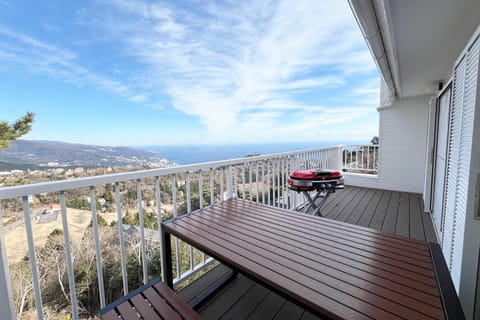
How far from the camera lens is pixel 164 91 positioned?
16.9 metres

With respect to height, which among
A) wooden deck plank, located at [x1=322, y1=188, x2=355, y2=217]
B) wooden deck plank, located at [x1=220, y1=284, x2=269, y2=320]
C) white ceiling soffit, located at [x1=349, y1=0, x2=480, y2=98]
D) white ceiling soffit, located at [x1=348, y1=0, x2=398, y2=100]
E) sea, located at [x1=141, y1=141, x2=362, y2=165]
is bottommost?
wooden deck plank, located at [x1=220, y1=284, x2=269, y2=320]

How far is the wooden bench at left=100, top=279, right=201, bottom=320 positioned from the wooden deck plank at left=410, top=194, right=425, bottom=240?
3.32 metres

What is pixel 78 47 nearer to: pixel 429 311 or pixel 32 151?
Answer: pixel 32 151

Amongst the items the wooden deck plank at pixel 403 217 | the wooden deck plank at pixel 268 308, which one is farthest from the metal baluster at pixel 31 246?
the wooden deck plank at pixel 403 217

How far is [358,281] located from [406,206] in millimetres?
4345

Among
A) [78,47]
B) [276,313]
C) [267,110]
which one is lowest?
[276,313]

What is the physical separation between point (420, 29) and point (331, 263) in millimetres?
2677

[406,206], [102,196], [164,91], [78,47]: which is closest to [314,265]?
[102,196]

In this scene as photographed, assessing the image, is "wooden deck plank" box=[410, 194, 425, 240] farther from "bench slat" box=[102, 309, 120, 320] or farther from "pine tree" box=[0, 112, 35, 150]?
"pine tree" box=[0, 112, 35, 150]

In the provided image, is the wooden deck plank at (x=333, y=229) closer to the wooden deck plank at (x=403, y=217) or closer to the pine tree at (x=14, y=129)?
the wooden deck plank at (x=403, y=217)

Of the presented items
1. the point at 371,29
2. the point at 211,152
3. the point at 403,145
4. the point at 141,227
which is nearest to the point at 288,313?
the point at 141,227

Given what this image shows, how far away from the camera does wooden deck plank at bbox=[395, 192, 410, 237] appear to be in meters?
3.19

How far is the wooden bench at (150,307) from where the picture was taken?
3.75 ft

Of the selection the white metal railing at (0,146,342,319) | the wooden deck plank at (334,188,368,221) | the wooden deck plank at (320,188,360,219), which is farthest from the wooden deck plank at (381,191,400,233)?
the white metal railing at (0,146,342,319)
